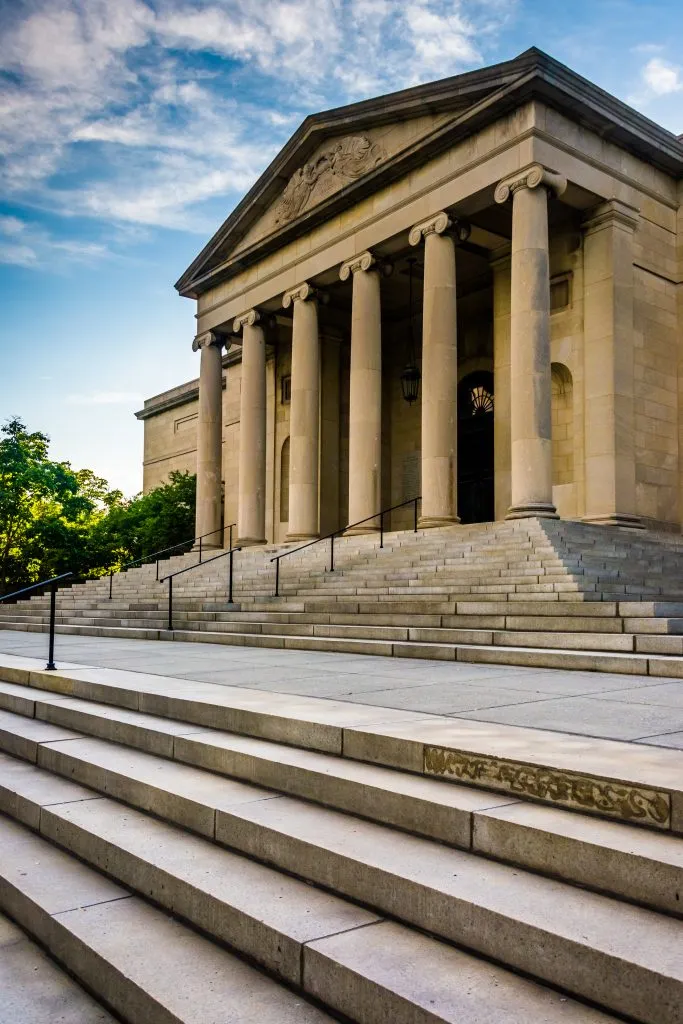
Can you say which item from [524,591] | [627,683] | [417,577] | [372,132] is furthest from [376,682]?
[372,132]

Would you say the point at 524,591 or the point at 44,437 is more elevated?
the point at 44,437

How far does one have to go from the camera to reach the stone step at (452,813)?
322 centimetres

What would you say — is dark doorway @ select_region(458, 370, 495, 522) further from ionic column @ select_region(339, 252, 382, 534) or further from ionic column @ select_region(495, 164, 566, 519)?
ionic column @ select_region(495, 164, 566, 519)

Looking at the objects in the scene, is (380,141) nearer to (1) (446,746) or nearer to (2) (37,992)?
(1) (446,746)

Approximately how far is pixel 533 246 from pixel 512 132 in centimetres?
320

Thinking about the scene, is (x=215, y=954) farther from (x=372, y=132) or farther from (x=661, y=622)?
(x=372, y=132)

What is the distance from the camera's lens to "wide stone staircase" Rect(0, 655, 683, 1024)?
117 inches

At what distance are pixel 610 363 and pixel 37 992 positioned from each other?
2059 cm

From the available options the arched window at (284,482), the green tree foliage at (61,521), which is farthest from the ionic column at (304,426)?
the green tree foliage at (61,521)

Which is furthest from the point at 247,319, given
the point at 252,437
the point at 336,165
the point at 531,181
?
the point at 531,181

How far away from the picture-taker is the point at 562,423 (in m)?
23.3

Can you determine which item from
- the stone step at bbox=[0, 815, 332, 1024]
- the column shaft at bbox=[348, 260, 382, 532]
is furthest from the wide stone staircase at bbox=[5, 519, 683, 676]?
the stone step at bbox=[0, 815, 332, 1024]

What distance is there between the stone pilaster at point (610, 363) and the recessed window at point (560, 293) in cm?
91

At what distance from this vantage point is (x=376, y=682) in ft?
27.0
